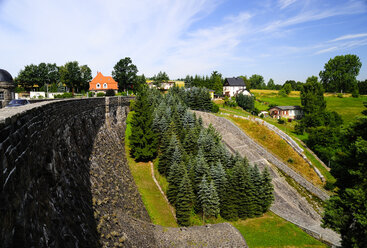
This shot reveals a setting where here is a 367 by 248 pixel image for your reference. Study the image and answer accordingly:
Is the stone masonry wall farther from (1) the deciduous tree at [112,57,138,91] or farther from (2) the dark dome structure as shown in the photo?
(1) the deciduous tree at [112,57,138,91]

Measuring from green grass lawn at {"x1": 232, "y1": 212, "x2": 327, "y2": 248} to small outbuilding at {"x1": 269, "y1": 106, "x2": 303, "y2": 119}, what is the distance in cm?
4680

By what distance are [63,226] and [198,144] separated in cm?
2721

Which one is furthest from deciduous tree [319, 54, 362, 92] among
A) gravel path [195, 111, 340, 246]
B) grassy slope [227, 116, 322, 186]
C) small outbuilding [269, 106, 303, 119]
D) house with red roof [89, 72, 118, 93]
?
house with red roof [89, 72, 118, 93]

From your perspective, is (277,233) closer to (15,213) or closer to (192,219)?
(192,219)

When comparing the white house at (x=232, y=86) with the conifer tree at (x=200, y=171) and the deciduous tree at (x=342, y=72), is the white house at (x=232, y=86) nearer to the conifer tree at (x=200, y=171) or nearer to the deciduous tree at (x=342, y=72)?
the deciduous tree at (x=342, y=72)

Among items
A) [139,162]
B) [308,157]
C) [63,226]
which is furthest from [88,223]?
[308,157]

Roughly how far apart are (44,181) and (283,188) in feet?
114

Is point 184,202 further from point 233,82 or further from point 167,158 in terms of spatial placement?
point 233,82

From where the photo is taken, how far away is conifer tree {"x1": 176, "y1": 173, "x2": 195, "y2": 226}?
24.1m

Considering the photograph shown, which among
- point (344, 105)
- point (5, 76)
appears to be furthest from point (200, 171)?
point (344, 105)

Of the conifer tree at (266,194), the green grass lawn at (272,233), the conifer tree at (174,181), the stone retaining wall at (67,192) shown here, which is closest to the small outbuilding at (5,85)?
the stone retaining wall at (67,192)

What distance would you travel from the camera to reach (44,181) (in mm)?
7922

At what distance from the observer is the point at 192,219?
26391 mm

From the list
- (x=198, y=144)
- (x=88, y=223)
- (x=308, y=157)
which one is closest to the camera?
(x=88, y=223)
